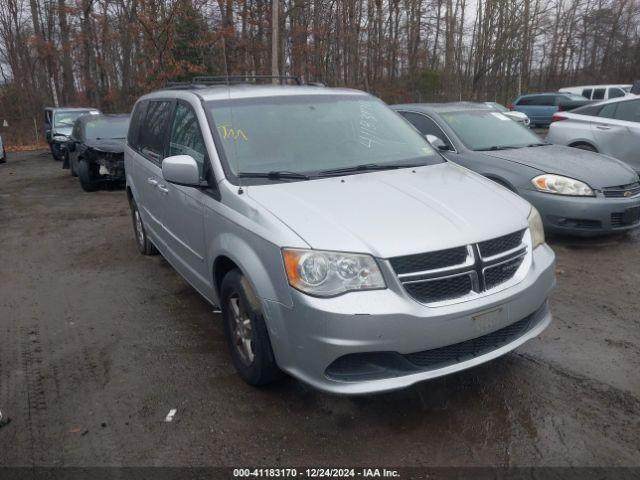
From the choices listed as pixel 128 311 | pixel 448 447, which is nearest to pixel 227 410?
pixel 448 447

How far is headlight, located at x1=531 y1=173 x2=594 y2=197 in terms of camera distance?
584 cm

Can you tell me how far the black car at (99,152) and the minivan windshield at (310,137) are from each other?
7.53 meters

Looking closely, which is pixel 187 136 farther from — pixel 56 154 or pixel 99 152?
pixel 56 154

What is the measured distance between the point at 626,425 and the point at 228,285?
2403 mm

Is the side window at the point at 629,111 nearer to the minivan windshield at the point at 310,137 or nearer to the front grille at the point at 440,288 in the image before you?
the minivan windshield at the point at 310,137

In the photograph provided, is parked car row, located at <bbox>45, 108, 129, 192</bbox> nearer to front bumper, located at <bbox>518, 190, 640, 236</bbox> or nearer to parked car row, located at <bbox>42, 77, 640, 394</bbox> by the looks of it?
parked car row, located at <bbox>42, 77, 640, 394</bbox>

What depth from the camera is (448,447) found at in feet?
9.22

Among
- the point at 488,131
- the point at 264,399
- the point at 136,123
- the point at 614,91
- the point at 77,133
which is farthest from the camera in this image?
the point at 614,91

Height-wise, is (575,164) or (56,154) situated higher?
(575,164)

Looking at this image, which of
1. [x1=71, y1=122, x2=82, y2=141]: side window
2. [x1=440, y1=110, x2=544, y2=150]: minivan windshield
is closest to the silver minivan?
[x1=440, y1=110, x2=544, y2=150]: minivan windshield

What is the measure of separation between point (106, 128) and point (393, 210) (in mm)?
10467

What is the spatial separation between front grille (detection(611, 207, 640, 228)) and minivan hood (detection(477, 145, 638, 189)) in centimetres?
32

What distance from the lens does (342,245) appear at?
9.06 ft

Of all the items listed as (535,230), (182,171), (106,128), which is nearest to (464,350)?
(535,230)
